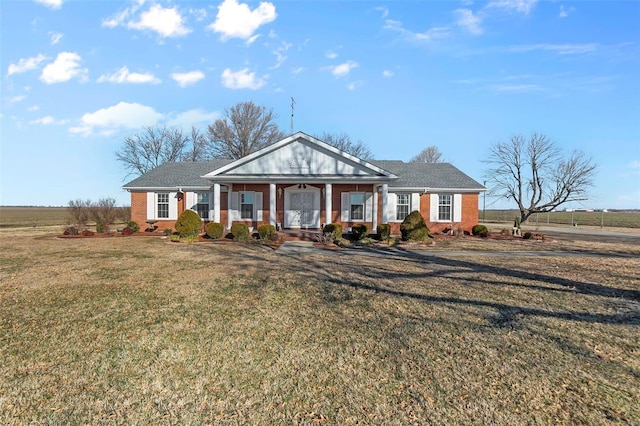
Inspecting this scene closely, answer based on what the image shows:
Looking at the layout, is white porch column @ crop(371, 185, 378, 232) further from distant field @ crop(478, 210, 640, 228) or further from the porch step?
distant field @ crop(478, 210, 640, 228)

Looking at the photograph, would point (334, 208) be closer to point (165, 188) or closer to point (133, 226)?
point (165, 188)

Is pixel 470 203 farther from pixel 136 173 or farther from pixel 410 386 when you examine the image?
pixel 136 173

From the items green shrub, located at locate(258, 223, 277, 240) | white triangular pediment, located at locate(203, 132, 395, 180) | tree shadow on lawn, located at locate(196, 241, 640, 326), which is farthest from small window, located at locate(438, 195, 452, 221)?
green shrub, located at locate(258, 223, 277, 240)

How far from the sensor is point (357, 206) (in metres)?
20.0

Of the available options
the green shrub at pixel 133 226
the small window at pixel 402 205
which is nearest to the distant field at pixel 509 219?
the green shrub at pixel 133 226

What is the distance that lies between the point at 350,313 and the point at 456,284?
3.32 meters

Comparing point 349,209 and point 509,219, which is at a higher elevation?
point 349,209

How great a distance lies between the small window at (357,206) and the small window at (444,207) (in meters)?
4.89

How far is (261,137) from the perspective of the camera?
42.2 m

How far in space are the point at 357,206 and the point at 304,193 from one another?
3.30 metres

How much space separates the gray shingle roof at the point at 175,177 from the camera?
827 inches

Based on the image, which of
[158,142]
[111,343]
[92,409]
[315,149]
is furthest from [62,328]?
[158,142]

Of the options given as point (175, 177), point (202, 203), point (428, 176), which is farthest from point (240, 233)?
point (428, 176)

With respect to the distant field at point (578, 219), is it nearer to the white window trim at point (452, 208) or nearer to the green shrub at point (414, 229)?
the white window trim at point (452, 208)
